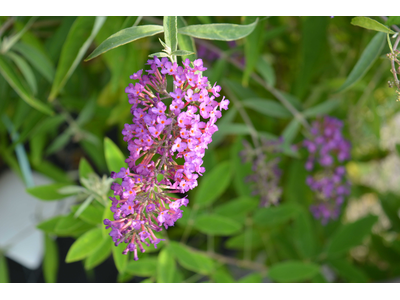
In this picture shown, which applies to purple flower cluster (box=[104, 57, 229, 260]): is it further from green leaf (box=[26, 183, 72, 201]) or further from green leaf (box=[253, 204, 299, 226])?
green leaf (box=[253, 204, 299, 226])

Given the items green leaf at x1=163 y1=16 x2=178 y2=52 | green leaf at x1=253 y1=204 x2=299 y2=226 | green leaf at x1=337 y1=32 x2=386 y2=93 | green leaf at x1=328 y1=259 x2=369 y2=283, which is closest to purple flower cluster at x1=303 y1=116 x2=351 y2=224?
green leaf at x1=253 y1=204 x2=299 y2=226

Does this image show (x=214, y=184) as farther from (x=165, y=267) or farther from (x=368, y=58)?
(x=368, y=58)

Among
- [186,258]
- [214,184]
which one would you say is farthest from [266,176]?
[186,258]

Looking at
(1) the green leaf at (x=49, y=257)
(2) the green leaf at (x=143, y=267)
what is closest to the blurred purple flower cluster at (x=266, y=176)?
(2) the green leaf at (x=143, y=267)

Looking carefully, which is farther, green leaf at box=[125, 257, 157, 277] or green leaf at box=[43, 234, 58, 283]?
green leaf at box=[43, 234, 58, 283]

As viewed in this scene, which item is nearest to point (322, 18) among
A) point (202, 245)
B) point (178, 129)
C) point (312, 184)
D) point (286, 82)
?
point (312, 184)
